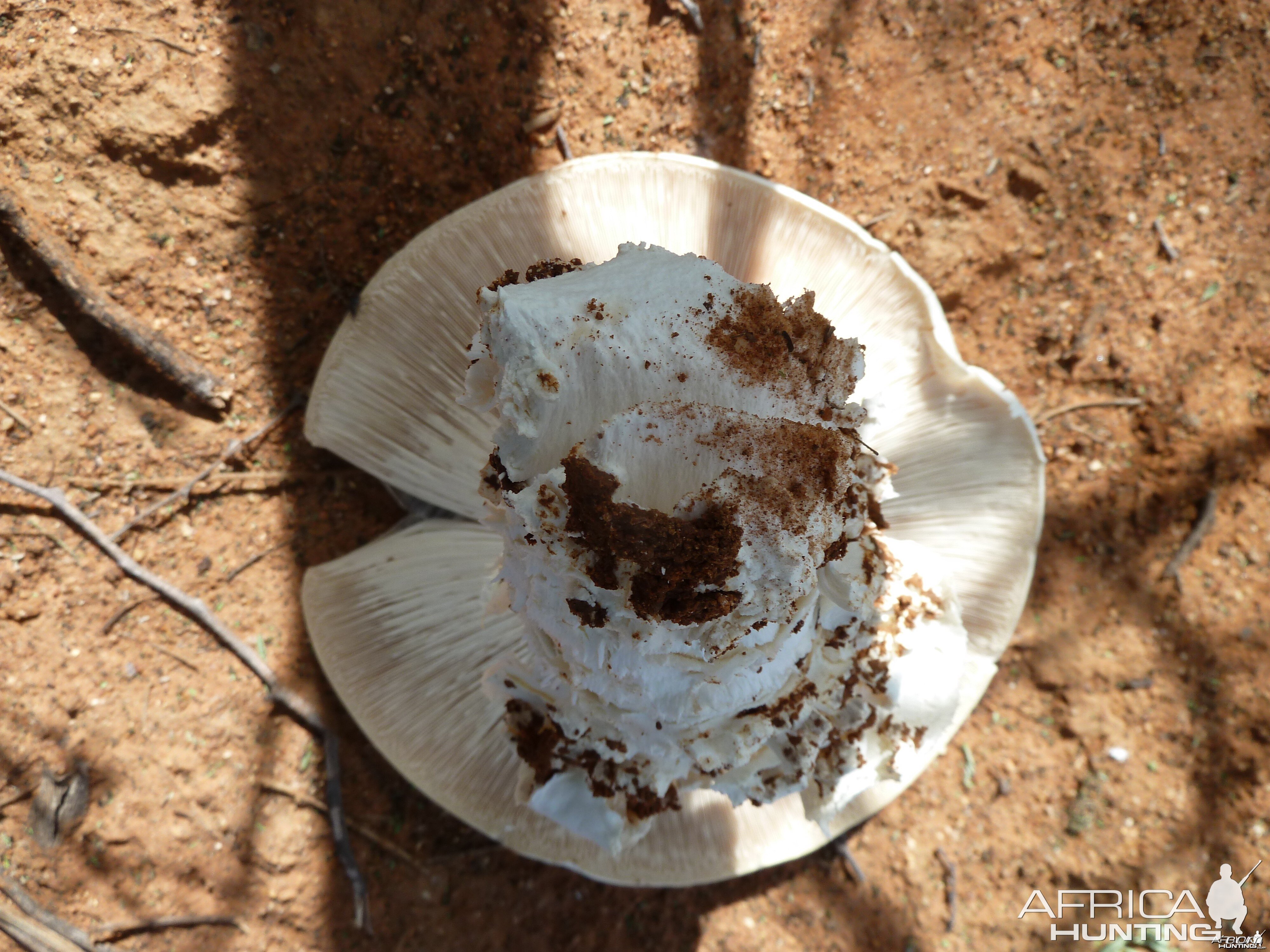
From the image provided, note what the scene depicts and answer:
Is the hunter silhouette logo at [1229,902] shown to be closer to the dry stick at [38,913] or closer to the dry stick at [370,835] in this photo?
the dry stick at [370,835]

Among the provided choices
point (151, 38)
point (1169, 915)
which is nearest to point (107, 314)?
point (151, 38)

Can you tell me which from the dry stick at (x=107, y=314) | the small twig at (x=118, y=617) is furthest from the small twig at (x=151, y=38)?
the small twig at (x=118, y=617)

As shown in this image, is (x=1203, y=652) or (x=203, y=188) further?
(x=1203, y=652)

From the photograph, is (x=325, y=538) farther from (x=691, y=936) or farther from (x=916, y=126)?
(x=916, y=126)

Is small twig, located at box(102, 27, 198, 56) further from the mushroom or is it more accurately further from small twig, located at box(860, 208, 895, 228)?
small twig, located at box(860, 208, 895, 228)

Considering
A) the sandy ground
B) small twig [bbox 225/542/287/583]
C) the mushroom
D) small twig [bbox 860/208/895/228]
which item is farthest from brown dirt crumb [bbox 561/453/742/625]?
small twig [bbox 860/208/895/228]

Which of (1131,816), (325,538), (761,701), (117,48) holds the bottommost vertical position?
(1131,816)

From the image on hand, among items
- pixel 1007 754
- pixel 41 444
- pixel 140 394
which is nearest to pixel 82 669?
pixel 41 444
